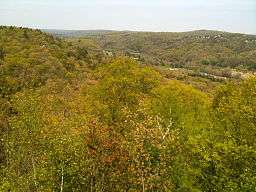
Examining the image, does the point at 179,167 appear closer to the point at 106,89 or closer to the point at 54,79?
the point at 106,89

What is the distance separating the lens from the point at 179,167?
3653 centimetres

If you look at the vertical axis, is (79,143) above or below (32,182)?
above

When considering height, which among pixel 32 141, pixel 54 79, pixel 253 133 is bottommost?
pixel 54 79

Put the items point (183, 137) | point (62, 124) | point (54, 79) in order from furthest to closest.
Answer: point (54, 79)
point (183, 137)
point (62, 124)

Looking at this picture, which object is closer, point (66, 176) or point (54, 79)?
point (66, 176)

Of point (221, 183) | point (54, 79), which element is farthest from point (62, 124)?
point (54, 79)

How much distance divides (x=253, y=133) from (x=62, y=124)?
48.6ft

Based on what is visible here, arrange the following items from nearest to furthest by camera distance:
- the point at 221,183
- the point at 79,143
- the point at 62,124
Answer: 1. the point at 221,183
2. the point at 79,143
3. the point at 62,124

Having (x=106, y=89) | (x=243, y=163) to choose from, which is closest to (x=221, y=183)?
(x=243, y=163)

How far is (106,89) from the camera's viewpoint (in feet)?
197

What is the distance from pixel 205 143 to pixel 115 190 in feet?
24.9

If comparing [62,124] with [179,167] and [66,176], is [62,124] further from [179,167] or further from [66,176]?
[179,167]

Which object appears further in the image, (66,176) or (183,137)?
(183,137)

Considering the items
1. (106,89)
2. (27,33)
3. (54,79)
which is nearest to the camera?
(106,89)
